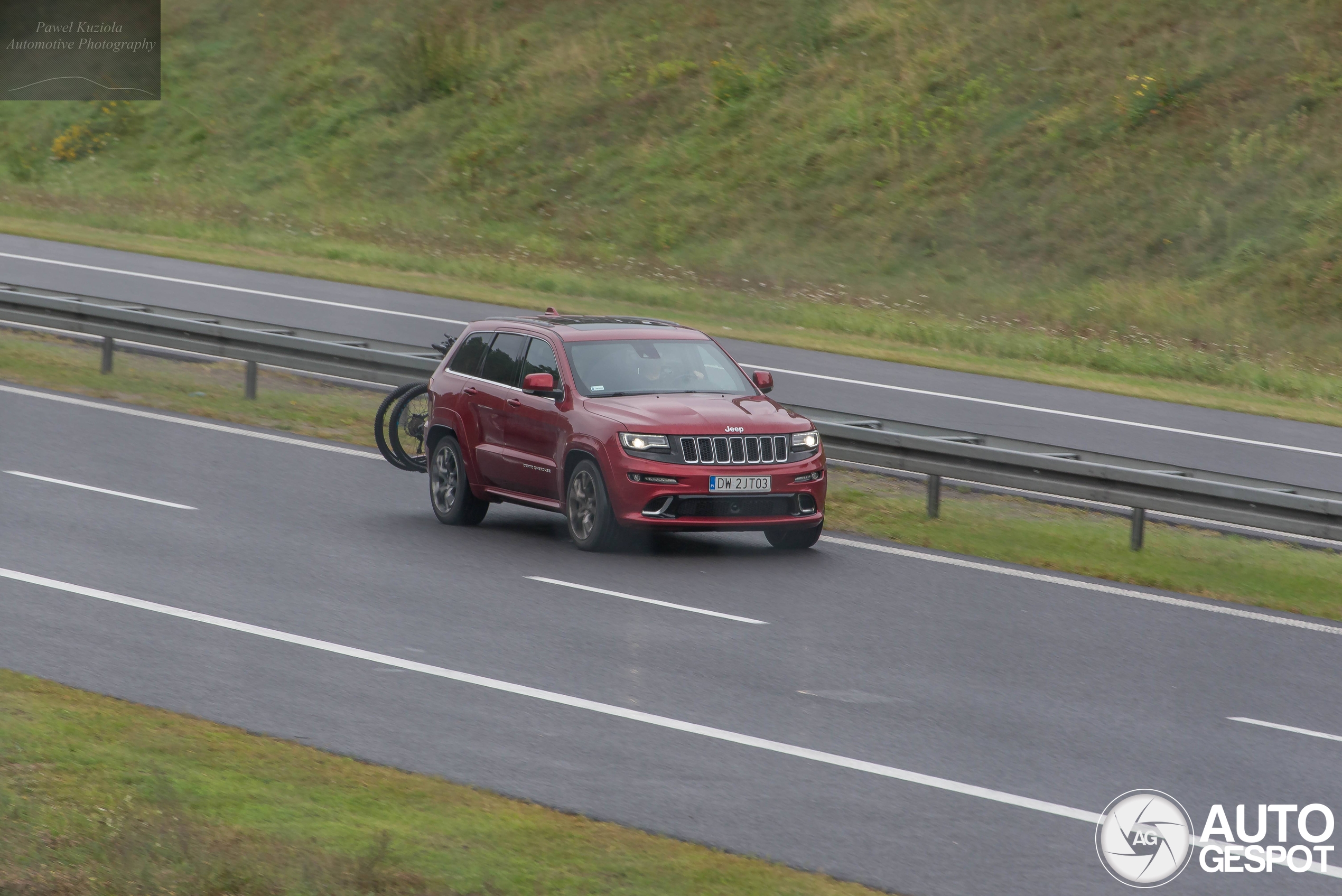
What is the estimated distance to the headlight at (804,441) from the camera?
44.6 ft

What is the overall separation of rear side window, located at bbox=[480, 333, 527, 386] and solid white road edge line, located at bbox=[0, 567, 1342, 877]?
435 cm

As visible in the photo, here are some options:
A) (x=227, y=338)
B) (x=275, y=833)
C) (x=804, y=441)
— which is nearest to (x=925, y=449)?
(x=804, y=441)

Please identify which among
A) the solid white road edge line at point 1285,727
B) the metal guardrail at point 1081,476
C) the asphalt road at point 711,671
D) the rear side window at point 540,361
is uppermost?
the rear side window at point 540,361

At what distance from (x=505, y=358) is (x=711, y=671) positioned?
5461mm

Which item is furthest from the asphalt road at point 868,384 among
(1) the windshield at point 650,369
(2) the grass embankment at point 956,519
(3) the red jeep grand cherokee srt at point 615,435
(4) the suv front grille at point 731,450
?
(4) the suv front grille at point 731,450

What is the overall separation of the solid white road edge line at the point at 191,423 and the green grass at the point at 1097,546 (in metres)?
5.01

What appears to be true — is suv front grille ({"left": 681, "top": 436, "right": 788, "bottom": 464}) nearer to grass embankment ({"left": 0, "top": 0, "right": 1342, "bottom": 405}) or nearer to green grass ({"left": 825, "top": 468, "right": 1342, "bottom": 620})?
green grass ({"left": 825, "top": 468, "right": 1342, "bottom": 620})

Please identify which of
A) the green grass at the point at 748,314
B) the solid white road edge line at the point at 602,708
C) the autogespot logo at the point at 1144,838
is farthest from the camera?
the green grass at the point at 748,314

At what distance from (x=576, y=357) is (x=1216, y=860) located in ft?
26.7

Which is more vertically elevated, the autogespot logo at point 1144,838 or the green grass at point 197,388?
the green grass at point 197,388

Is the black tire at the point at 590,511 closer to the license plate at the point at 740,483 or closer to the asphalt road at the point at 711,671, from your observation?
the asphalt road at the point at 711,671

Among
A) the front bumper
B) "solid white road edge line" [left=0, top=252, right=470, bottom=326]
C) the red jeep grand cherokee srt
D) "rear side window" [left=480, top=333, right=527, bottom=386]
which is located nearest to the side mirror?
the red jeep grand cherokee srt

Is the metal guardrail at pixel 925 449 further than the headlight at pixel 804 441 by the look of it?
Yes

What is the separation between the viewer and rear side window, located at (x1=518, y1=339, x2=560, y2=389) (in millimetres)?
14242
